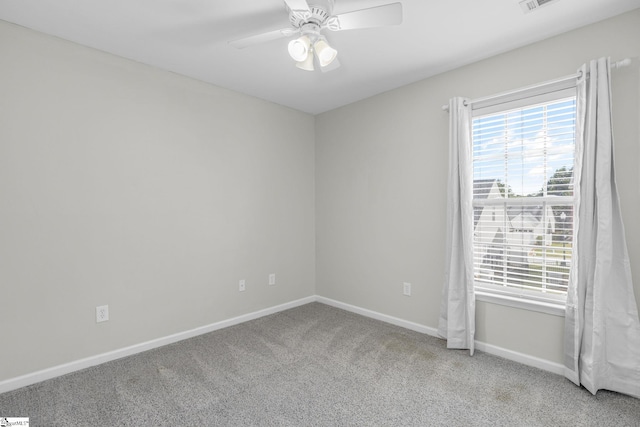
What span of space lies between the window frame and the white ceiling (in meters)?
0.39

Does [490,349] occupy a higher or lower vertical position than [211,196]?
lower

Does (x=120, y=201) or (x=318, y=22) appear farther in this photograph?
(x=120, y=201)

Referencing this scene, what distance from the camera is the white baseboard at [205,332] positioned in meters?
2.27

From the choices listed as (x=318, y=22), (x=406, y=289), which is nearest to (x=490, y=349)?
(x=406, y=289)

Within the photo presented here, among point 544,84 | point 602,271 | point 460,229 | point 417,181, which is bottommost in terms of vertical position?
point 602,271

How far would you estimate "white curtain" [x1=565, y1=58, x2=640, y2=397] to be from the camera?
2.07 metres

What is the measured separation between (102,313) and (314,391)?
1.78 m

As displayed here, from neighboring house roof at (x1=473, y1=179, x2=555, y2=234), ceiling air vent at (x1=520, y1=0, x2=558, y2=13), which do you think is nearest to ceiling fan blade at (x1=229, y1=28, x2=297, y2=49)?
ceiling air vent at (x1=520, y1=0, x2=558, y2=13)

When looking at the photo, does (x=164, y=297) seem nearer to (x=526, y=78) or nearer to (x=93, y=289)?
(x=93, y=289)

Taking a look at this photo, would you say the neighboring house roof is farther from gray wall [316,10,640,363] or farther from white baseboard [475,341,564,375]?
white baseboard [475,341,564,375]

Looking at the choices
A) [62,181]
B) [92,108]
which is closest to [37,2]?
[92,108]

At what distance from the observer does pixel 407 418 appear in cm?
191

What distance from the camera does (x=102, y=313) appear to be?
258 cm

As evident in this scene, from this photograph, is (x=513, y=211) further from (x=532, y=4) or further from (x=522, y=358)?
(x=532, y=4)
